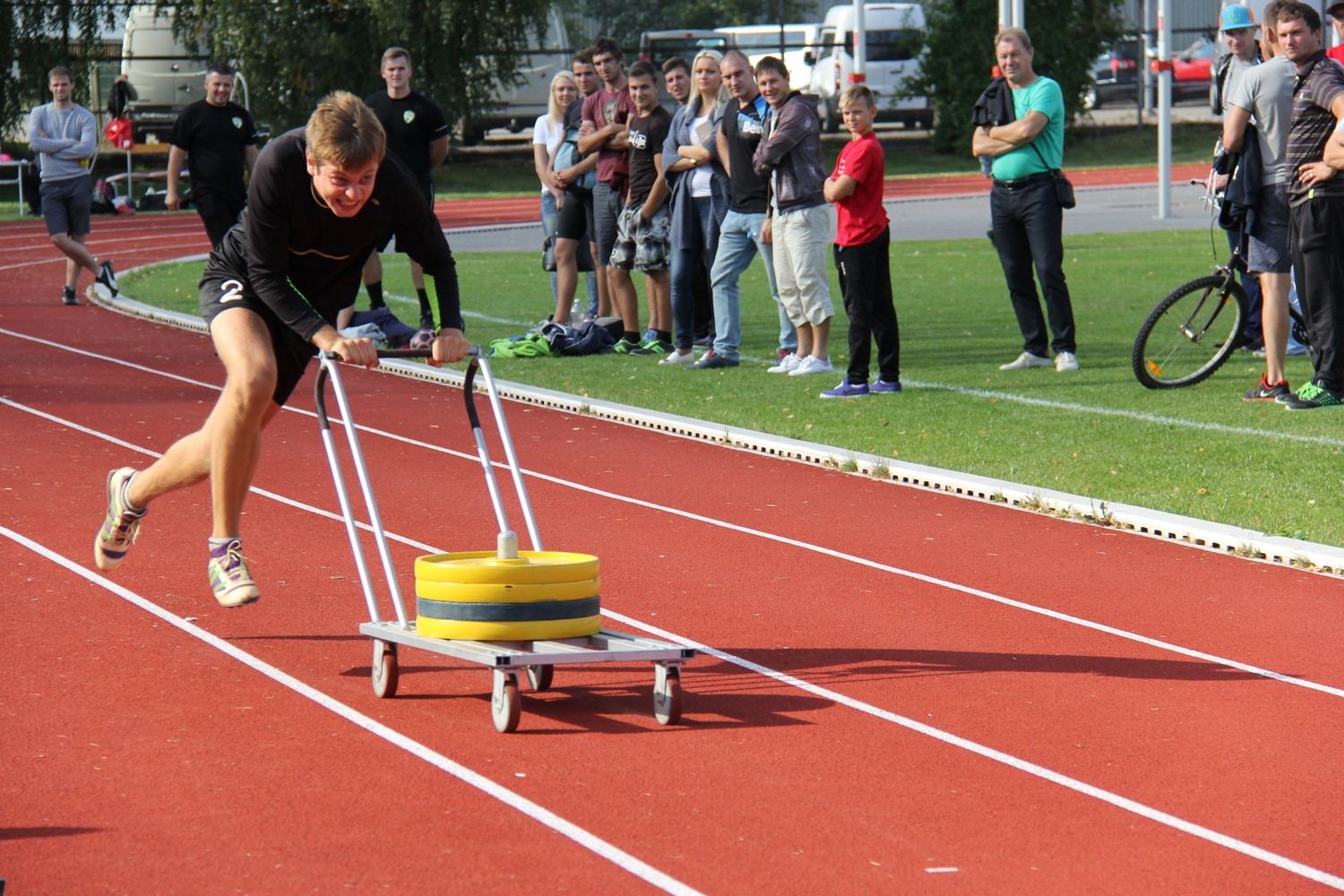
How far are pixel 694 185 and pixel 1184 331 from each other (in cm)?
356

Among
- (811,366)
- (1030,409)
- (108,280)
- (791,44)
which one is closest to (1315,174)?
(1030,409)

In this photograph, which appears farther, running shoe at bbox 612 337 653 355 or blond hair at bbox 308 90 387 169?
running shoe at bbox 612 337 653 355

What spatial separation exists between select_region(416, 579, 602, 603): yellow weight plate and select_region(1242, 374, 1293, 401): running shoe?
6.67m

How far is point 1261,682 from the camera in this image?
5.43 metres

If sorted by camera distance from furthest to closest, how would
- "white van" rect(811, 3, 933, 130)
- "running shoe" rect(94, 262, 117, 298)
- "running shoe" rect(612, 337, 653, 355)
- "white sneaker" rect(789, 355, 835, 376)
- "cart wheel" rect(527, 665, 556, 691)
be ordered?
"white van" rect(811, 3, 933, 130), "running shoe" rect(94, 262, 117, 298), "running shoe" rect(612, 337, 653, 355), "white sneaker" rect(789, 355, 835, 376), "cart wheel" rect(527, 665, 556, 691)

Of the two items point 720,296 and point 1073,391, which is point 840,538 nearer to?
point 1073,391

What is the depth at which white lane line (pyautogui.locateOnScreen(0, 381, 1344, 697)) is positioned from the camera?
5.62 m

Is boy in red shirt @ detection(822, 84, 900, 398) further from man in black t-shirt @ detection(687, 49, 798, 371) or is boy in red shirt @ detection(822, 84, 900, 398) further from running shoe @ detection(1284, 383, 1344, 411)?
running shoe @ detection(1284, 383, 1344, 411)

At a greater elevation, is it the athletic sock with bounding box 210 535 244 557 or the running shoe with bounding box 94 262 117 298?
the running shoe with bounding box 94 262 117 298

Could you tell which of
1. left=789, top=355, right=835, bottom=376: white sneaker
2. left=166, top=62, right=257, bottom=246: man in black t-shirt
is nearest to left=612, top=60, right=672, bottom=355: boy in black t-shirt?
left=789, top=355, right=835, bottom=376: white sneaker

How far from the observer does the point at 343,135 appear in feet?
17.0

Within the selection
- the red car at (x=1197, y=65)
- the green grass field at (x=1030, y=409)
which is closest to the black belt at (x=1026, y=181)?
the green grass field at (x=1030, y=409)

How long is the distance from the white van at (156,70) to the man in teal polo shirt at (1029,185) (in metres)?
30.3

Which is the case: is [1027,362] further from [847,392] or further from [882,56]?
[882,56]
